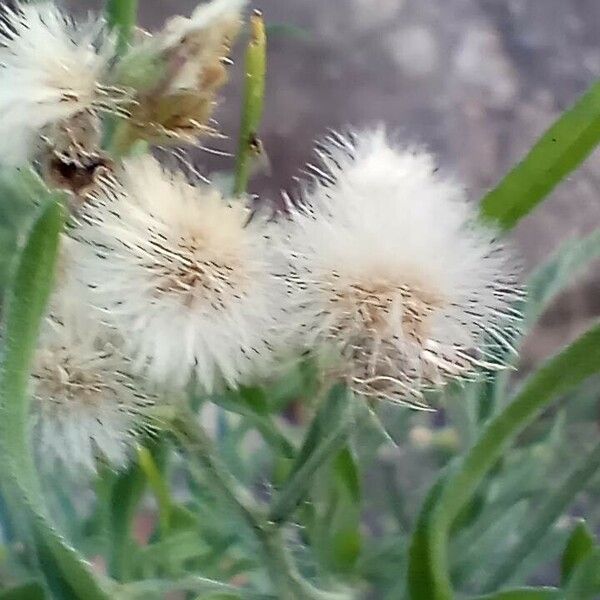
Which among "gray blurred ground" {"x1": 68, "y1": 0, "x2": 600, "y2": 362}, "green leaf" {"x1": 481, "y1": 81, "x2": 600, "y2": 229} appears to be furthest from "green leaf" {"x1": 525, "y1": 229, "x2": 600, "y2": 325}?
"gray blurred ground" {"x1": 68, "y1": 0, "x2": 600, "y2": 362}

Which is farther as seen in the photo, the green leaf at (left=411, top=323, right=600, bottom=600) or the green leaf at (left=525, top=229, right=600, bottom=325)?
the green leaf at (left=525, top=229, right=600, bottom=325)

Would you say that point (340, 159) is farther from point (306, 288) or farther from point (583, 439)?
point (583, 439)

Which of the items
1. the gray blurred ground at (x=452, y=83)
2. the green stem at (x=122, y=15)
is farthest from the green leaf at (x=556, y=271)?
the gray blurred ground at (x=452, y=83)

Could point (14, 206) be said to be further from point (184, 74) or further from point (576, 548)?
point (576, 548)

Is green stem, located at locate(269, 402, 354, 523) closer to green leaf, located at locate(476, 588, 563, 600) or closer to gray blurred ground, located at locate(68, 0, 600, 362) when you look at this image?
green leaf, located at locate(476, 588, 563, 600)

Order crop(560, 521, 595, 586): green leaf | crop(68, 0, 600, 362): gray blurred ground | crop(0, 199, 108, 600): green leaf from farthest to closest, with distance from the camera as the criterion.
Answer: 1. crop(68, 0, 600, 362): gray blurred ground
2. crop(560, 521, 595, 586): green leaf
3. crop(0, 199, 108, 600): green leaf

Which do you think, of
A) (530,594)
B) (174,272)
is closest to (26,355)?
(174,272)

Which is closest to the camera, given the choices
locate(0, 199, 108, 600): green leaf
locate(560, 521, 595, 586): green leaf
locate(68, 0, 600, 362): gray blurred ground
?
locate(0, 199, 108, 600): green leaf
